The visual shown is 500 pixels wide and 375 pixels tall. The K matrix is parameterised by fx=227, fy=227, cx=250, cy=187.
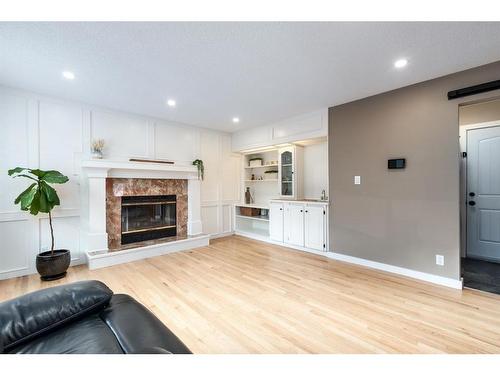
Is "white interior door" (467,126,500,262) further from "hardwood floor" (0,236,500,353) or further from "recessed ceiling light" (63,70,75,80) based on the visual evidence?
"recessed ceiling light" (63,70,75,80)

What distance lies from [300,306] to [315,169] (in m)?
2.90

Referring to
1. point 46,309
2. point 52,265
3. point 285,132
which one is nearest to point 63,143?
point 52,265

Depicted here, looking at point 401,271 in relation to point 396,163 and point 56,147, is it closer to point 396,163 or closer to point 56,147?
point 396,163

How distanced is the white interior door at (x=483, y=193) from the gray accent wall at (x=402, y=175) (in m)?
1.54

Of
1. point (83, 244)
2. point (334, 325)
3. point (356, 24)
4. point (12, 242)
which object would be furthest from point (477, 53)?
point (12, 242)

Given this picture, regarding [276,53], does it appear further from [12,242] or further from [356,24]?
[12,242]

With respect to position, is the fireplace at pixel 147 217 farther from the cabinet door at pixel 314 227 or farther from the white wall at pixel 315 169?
the white wall at pixel 315 169

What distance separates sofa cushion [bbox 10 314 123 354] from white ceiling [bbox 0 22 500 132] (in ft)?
6.68

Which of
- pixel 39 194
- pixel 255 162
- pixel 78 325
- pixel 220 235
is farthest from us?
pixel 255 162

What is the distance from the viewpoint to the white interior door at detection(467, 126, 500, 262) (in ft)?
11.1

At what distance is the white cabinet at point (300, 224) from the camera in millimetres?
3797

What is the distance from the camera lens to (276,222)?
4.53 metres

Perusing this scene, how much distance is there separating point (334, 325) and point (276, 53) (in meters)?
2.46

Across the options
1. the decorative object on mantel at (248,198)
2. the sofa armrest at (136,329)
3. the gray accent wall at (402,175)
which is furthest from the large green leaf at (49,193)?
the gray accent wall at (402,175)
